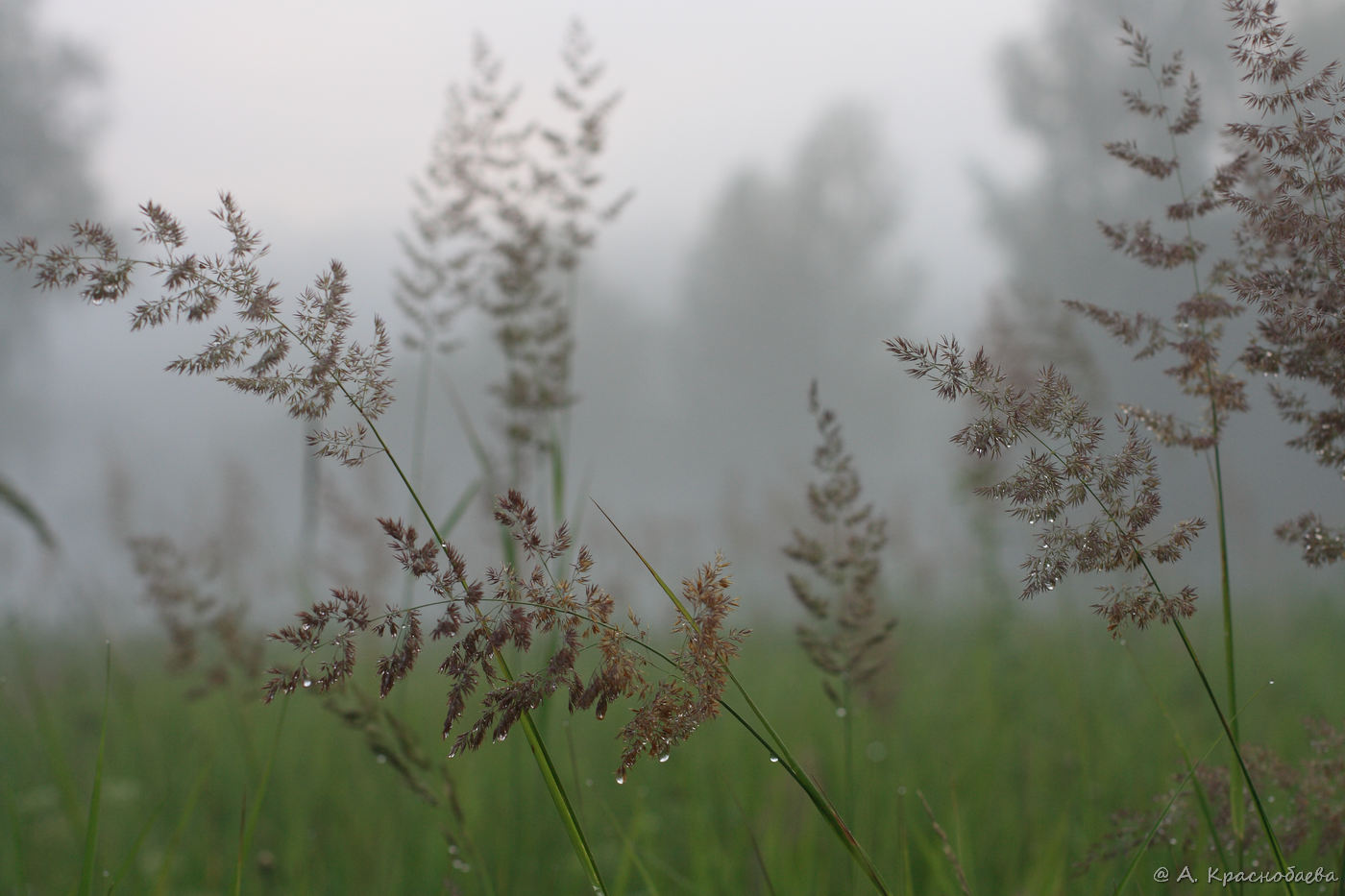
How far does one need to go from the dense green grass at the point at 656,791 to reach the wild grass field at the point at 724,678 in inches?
1.0

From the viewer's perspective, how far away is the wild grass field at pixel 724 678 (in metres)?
1.16

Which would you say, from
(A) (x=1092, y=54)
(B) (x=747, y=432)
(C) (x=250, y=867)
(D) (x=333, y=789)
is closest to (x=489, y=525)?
(D) (x=333, y=789)

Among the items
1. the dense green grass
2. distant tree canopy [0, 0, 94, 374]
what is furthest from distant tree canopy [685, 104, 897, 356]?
the dense green grass

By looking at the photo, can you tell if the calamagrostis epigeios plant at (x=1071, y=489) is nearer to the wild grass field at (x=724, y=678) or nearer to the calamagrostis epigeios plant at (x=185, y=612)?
the wild grass field at (x=724, y=678)

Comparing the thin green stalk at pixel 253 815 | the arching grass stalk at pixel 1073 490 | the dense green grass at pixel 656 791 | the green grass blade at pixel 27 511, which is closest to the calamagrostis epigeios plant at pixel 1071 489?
the arching grass stalk at pixel 1073 490

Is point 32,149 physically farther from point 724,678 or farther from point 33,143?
point 724,678

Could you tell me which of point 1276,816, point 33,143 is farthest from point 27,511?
point 33,143

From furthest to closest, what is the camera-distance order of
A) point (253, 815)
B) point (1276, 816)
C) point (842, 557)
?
point (842, 557), point (253, 815), point (1276, 816)

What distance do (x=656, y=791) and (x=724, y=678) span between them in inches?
109

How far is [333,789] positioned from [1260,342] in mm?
3473

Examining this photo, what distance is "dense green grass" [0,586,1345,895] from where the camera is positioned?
7.66 feet

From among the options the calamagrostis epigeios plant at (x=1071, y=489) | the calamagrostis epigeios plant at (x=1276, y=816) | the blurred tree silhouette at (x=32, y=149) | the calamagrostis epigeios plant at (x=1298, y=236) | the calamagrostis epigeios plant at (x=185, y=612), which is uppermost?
the blurred tree silhouette at (x=32, y=149)

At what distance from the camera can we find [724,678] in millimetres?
1160

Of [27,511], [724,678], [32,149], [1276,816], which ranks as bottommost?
[1276,816]
